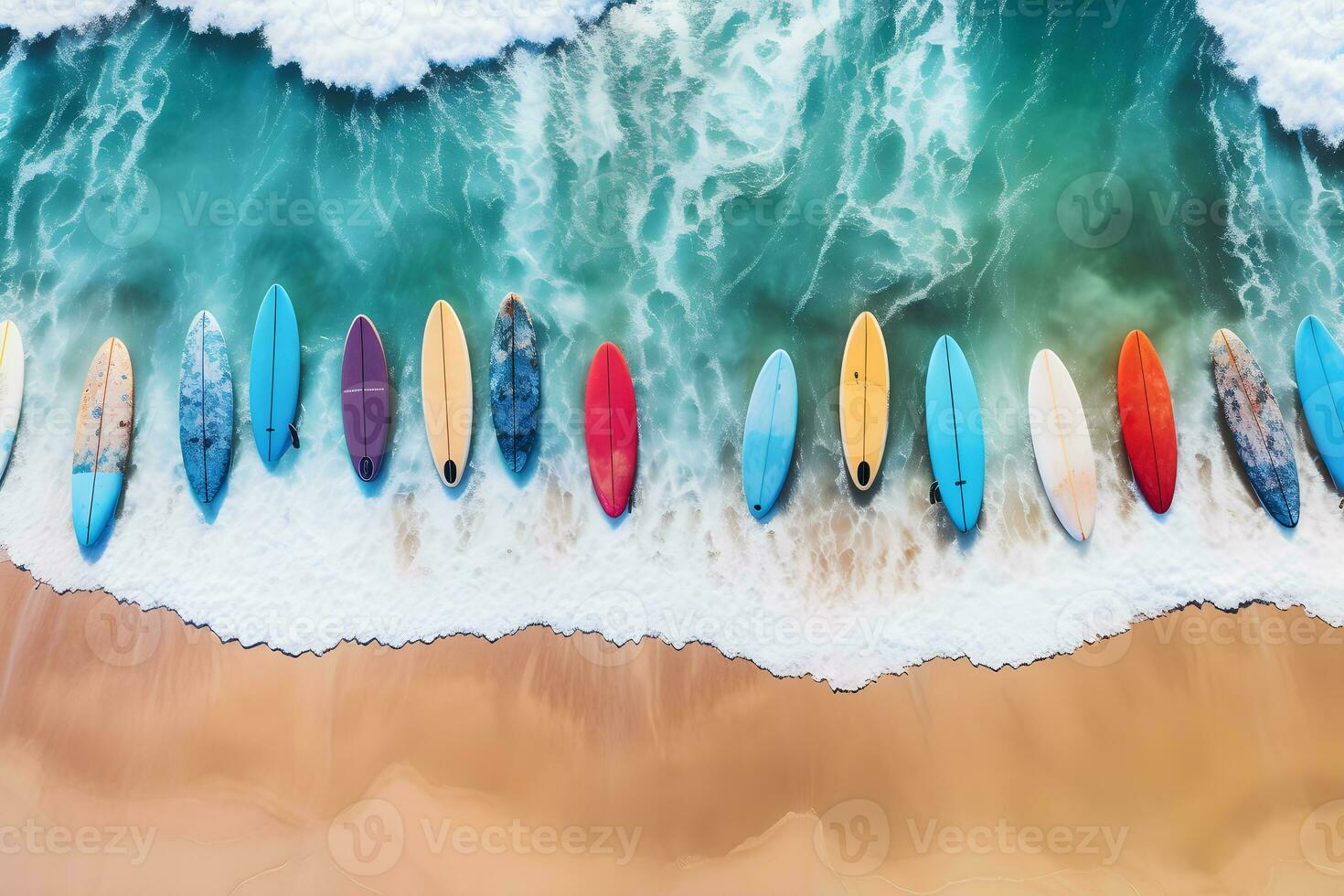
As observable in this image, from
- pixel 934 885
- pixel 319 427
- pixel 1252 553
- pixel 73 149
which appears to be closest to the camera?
pixel 934 885

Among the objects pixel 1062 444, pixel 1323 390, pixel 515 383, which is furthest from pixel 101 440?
pixel 1323 390

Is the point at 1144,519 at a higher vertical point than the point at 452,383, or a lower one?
lower

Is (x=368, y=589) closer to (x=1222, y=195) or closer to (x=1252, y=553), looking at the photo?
(x=1252, y=553)

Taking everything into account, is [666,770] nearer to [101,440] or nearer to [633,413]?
[633,413]

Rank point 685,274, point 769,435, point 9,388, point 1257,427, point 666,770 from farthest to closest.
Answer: point 685,274 < point 9,388 < point 769,435 < point 1257,427 < point 666,770

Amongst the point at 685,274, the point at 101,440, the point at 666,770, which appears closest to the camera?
the point at 666,770

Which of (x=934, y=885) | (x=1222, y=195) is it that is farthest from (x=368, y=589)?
(x=1222, y=195)

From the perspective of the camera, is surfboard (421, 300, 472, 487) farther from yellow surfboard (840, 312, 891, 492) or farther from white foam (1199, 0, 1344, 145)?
white foam (1199, 0, 1344, 145)
